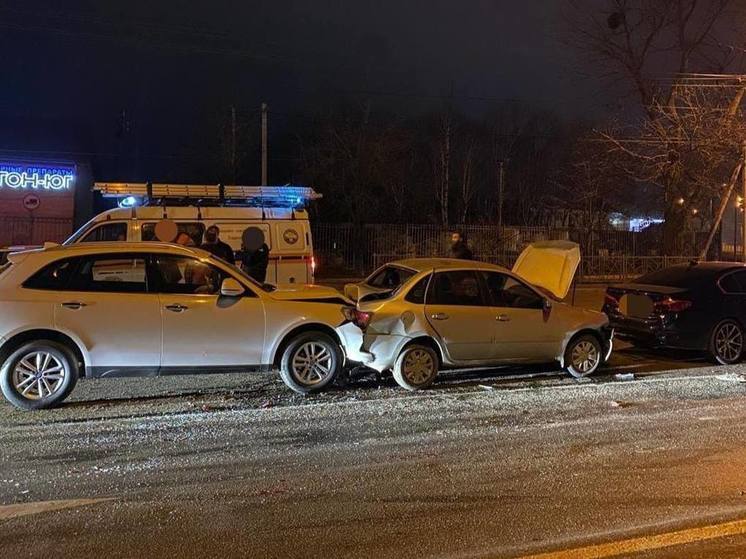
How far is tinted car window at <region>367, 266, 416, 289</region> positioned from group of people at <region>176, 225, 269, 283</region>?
6.37 ft

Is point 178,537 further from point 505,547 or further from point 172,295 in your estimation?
point 172,295

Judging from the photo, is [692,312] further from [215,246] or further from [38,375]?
[38,375]

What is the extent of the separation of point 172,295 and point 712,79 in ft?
66.3

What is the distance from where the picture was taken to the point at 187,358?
737 cm

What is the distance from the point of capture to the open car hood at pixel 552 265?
10.4 metres

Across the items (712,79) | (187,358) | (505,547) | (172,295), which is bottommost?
(505,547)

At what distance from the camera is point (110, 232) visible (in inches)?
493

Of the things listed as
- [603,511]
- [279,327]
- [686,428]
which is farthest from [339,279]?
[603,511]

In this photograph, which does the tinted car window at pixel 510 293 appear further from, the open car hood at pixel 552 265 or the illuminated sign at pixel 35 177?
the illuminated sign at pixel 35 177

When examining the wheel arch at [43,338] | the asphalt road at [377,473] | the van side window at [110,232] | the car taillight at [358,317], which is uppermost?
the van side window at [110,232]

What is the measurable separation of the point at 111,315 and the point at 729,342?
27.9 feet

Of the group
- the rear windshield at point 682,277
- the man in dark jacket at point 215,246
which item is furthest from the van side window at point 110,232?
the rear windshield at point 682,277

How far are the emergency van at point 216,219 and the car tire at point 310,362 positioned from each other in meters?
5.48

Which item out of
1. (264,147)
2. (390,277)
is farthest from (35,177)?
(390,277)
